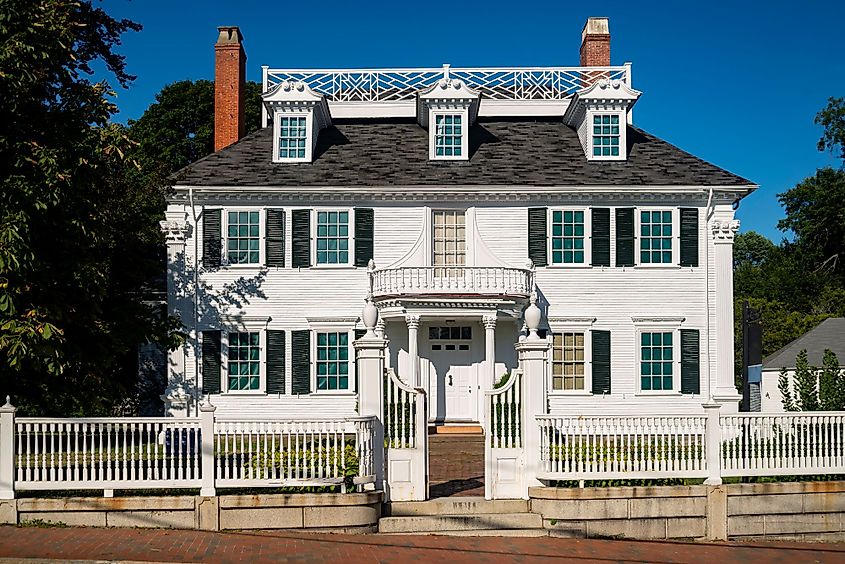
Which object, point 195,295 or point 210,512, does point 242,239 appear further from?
point 210,512

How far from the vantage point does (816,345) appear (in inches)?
1447

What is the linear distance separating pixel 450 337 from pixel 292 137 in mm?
6816

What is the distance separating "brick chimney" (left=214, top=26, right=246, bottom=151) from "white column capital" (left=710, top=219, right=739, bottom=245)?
13745 mm

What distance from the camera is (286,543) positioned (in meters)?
11.2

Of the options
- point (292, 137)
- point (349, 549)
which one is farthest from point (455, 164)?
point (349, 549)

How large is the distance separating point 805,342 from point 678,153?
1661 centimetres

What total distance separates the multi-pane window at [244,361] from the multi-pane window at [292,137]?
4969 mm

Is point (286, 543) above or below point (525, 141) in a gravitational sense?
below

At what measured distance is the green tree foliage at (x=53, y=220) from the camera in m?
12.3

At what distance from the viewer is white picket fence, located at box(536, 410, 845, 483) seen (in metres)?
12.6

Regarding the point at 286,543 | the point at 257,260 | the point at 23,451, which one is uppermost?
the point at 257,260

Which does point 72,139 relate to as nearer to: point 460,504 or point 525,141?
point 460,504

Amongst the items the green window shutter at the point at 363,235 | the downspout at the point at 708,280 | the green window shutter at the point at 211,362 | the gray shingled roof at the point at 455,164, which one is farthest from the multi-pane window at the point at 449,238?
the downspout at the point at 708,280

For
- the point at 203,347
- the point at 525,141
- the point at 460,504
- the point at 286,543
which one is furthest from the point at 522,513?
the point at 525,141
